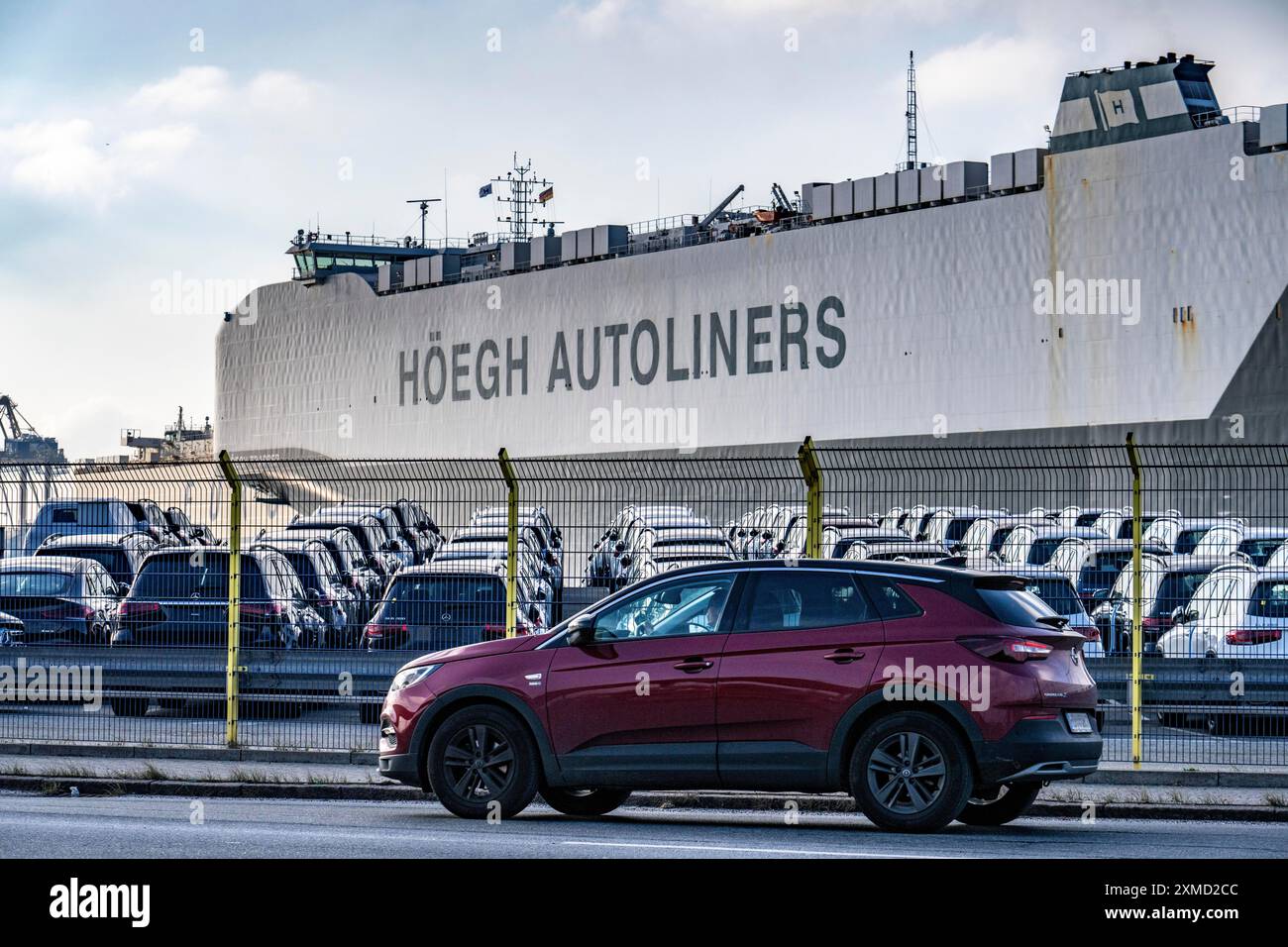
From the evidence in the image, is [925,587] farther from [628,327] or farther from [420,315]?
[420,315]

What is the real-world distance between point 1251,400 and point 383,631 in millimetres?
39595

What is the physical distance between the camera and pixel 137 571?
15.1m

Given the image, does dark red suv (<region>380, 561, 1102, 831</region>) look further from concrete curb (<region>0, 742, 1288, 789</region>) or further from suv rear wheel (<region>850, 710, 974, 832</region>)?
concrete curb (<region>0, 742, 1288, 789</region>)

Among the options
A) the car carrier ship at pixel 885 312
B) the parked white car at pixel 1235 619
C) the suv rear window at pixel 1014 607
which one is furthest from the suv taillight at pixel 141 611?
the car carrier ship at pixel 885 312

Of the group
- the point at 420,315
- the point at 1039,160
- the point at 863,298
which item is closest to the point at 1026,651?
the point at 1039,160

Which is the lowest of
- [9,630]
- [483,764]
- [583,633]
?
[483,764]

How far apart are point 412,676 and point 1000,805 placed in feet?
11.3

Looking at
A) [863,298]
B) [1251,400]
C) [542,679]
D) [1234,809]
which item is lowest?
[1234,809]

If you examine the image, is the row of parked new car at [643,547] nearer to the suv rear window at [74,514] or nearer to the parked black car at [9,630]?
the suv rear window at [74,514]

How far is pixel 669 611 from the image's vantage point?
10.3m

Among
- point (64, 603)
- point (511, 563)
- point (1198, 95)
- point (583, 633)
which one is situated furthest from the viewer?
point (1198, 95)

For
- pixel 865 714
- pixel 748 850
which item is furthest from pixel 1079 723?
pixel 748 850

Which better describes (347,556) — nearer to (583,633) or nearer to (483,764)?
(483,764)

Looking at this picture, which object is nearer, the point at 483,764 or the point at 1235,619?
the point at 483,764
